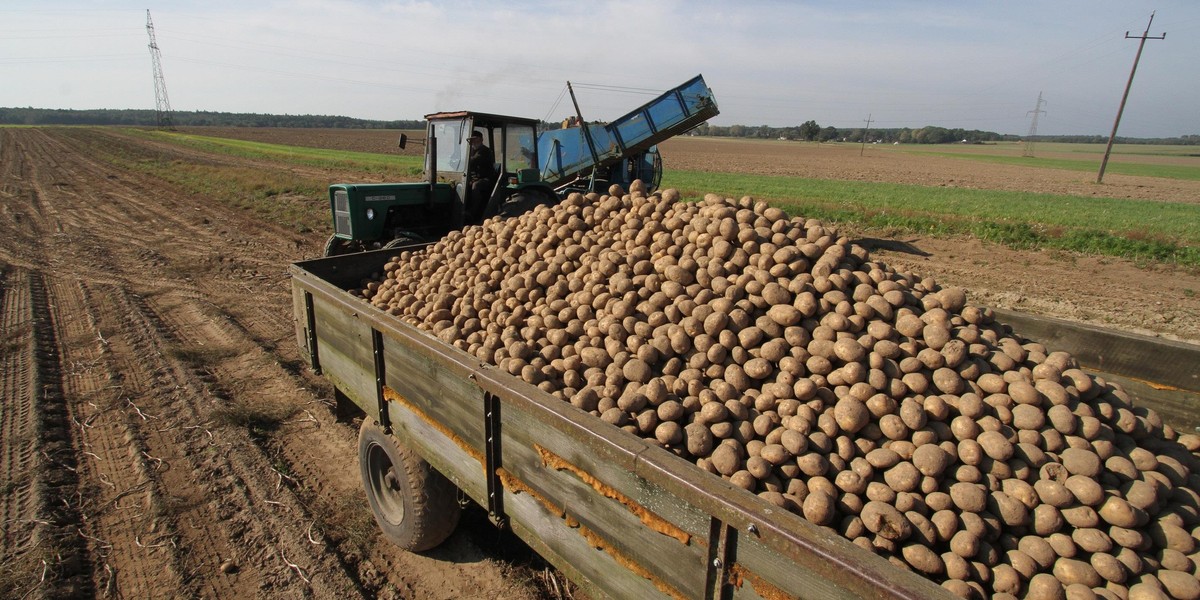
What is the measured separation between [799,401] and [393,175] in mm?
28391

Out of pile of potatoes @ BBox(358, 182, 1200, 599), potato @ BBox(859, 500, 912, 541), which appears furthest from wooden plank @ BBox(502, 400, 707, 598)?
potato @ BBox(859, 500, 912, 541)

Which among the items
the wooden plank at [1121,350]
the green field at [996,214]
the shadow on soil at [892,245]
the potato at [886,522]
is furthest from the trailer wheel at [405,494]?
the green field at [996,214]

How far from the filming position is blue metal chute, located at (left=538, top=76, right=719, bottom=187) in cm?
1128

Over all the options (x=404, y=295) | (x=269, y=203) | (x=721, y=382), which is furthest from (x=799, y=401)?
(x=269, y=203)

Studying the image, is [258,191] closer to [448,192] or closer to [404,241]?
[448,192]

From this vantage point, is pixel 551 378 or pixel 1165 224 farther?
pixel 1165 224

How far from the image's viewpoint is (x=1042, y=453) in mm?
2111

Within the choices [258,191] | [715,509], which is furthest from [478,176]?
[258,191]

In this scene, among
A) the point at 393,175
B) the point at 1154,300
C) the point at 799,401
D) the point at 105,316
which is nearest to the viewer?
the point at 799,401

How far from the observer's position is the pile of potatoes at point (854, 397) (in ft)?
6.15

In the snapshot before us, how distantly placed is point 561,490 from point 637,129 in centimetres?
1002

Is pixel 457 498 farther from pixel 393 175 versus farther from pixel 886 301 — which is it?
pixel 393 175

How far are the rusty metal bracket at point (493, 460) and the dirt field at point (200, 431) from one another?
0.92 meters

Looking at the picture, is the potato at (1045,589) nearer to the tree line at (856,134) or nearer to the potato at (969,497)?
the potato at (969,497)
